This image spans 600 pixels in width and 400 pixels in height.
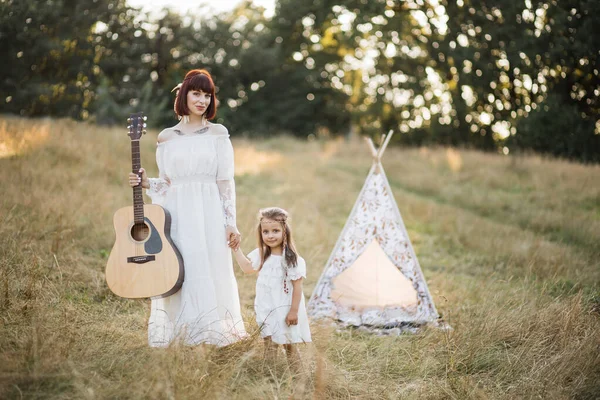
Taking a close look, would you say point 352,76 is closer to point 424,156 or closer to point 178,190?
point 424,156

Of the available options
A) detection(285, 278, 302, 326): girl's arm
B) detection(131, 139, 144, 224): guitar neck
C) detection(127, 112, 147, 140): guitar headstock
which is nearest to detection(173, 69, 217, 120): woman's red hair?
detection(127, 112, 147, 140): guitar headstock

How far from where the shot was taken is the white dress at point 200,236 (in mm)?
3395

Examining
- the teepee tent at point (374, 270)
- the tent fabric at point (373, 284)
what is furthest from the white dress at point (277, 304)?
the tent fabric at point (373, 284)

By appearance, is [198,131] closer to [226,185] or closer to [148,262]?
[226,185]

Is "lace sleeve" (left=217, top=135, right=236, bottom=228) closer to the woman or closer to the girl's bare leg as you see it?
the woman

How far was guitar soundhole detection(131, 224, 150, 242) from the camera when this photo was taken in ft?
11.2

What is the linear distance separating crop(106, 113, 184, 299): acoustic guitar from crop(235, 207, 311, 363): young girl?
482 mm

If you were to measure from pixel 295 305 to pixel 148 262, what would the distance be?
97 cm

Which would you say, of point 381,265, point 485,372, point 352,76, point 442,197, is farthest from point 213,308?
point 352,76

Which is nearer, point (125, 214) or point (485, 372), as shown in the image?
point (125, 214)

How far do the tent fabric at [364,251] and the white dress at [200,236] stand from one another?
2025 millimetres

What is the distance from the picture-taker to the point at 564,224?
9062mm

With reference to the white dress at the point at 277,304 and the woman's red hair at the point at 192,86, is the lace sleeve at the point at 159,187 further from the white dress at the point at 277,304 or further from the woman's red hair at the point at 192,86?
the white dress at the point at 277,304

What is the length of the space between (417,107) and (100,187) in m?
16.8
